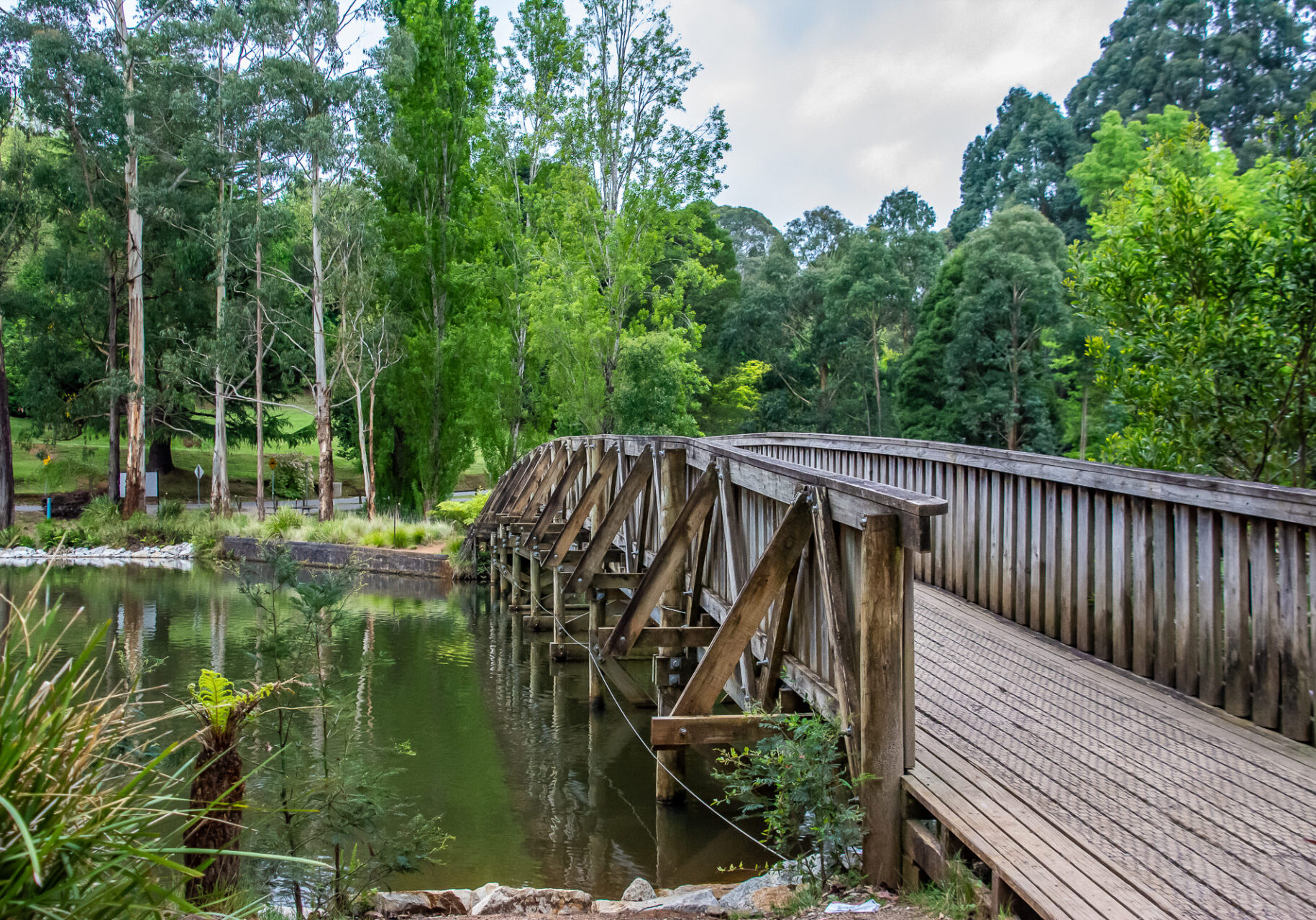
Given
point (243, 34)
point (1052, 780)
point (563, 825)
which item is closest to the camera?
point (1052, 780)

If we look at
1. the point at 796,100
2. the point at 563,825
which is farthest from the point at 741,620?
the point at 796,100

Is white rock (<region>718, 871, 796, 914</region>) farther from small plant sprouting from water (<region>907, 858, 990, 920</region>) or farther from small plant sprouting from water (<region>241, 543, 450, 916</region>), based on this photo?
small plant sprouting from water (<region>241, 543, 450, 916</region>)

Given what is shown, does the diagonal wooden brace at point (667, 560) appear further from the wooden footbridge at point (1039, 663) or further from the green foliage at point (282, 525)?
the green foliage at point (282, 525)

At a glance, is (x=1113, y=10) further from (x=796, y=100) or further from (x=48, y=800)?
(x=48, y=800)

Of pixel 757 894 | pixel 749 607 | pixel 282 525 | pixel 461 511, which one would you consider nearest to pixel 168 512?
pixel 282 525

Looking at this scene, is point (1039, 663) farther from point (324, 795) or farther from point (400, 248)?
point (400, 248)

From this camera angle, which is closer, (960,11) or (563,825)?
(563,825)

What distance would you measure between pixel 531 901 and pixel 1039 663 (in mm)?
3235

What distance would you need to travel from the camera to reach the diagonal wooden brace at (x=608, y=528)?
366 inches

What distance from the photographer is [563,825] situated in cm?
746

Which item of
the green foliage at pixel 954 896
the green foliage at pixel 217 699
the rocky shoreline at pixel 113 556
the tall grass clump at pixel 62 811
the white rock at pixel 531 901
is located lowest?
the rocky shoreline at pixel 113 556

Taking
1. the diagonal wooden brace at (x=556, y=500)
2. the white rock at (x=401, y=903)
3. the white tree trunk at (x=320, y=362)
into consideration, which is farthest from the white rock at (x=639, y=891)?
the white tree trunk at (x=320, y=362)

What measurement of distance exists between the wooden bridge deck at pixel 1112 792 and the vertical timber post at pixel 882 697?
0.11 meters

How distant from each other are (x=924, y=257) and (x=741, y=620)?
45.6 m
